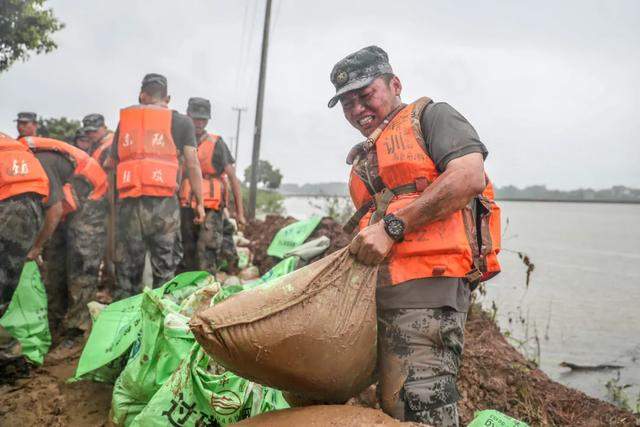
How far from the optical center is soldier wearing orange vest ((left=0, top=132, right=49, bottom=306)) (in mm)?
3037

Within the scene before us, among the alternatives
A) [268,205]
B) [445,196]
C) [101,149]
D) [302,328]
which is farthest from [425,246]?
[268,205]

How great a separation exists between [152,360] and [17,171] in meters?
1.63

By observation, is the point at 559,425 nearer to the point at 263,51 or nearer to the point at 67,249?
the point at 67,249

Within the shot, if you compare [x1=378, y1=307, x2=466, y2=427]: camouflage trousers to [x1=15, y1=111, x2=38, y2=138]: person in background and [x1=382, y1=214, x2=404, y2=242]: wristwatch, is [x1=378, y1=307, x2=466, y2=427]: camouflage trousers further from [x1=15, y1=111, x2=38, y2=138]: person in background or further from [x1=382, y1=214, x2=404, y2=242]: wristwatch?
[x1=15, y1=111, x2=38, y2=138]: person in background

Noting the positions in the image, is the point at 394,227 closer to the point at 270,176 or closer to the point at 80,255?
the point at 80,255

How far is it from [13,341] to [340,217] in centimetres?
560

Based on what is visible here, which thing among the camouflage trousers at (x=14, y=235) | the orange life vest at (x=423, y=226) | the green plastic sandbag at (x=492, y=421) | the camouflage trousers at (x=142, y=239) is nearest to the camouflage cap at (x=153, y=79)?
the camouflage trousers at (x=142, y=239)

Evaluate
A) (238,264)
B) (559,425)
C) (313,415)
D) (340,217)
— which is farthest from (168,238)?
(340,217)

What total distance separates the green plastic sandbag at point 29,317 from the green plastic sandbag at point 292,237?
2022 millimetres

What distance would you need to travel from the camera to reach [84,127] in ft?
18.5

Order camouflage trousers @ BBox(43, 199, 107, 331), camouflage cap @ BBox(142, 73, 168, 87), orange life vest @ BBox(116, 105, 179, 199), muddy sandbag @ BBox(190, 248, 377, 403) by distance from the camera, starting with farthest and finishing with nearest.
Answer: camouflage trousers @ BBox(43, 199, 107, 331) < camouflage cap @ BBox(142, 73, 168, 87) < orange life vest @ BBox(116, 105, 179, 199) < muddy sandbag @ BBox(190, 248, 377, 403)

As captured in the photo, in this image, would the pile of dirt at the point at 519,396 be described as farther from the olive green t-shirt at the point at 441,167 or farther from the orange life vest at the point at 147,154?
the orange life vest at the point at 147,154

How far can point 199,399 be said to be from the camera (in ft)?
6.81

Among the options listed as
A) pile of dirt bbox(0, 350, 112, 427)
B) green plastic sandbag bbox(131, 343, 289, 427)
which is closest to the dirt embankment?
pile of dirt bbox(0, 350, 112, 427)
